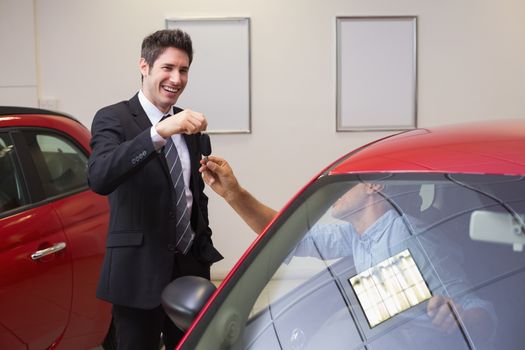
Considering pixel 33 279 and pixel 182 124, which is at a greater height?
pixel 182 124

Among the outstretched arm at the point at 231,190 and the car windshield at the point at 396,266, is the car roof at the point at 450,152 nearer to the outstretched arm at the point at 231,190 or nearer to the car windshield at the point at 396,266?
the car windshield at the point at 396,266

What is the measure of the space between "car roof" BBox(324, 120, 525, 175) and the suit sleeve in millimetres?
552

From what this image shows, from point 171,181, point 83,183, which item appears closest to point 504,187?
point 171,181

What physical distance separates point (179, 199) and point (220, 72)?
2.89m

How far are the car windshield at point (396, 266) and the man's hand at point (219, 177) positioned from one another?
50 centimetres

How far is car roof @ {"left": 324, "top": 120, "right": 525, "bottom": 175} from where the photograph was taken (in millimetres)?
1136

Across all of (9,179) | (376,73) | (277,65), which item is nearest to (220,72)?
(277,65)

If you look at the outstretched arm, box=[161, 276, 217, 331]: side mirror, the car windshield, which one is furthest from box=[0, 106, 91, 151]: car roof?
the car windshield

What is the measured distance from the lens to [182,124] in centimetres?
158

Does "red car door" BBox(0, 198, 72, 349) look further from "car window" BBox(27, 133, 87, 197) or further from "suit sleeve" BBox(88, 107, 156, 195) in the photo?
"suit sleeve" BBox(88, 107, 156, 195)

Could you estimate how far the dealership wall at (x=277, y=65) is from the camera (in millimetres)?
4535

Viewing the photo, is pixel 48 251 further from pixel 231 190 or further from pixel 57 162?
pixel 231 190

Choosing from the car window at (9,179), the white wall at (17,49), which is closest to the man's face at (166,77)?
the car window at (9,179)

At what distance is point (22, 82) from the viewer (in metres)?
4.56
